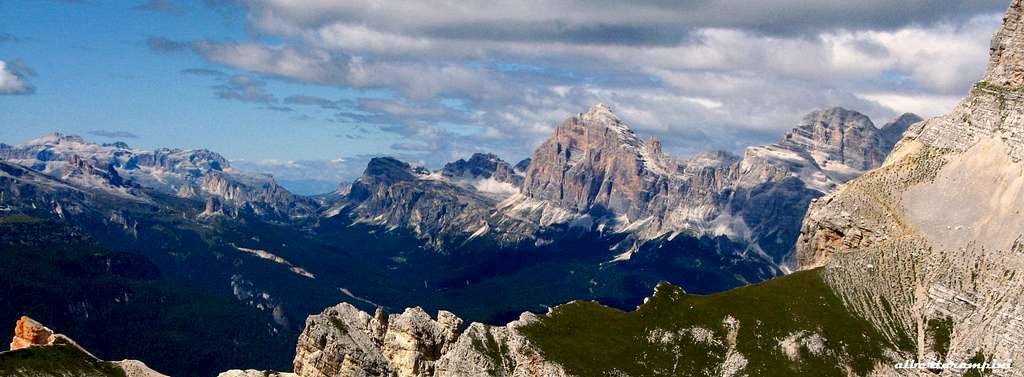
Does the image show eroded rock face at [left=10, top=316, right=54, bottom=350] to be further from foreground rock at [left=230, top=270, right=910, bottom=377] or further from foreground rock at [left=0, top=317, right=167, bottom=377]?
foreground rock at [left=230, top=270, right=910, bottom=377]

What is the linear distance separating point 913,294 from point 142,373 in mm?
151913

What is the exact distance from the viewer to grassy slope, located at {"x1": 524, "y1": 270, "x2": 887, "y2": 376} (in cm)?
16650

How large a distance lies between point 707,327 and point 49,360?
11671cm

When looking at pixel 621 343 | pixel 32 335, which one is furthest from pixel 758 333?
pixel 32 335

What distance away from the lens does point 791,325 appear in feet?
595

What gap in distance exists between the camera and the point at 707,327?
179000mm

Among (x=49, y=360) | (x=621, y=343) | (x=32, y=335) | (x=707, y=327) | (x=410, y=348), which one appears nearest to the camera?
(x=49, y=360)

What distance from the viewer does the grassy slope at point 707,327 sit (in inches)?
6555

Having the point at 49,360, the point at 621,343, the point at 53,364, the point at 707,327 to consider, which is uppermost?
the point at 707,327

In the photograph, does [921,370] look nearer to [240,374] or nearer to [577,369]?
[577,369]

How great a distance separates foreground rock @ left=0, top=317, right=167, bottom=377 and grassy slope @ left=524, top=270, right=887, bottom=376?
2891 inches

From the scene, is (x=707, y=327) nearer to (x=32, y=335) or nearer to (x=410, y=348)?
(x=410, y=348)

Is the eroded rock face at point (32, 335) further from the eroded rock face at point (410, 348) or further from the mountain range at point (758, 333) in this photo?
the mountain range at point (758, 333)

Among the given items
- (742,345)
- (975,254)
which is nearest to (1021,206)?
(975,254)
